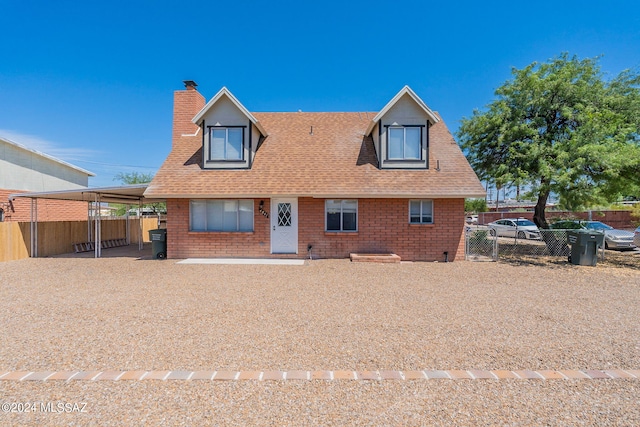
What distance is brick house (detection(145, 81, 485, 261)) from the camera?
12.5 m

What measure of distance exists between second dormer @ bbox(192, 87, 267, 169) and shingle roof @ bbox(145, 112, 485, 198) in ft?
1.33

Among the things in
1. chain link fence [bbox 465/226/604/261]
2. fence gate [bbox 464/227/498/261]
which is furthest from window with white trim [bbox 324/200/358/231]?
fence gate [bbox 464/227/498/261]

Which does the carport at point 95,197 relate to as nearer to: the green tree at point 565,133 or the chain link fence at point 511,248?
the chain link fence at point 511,248

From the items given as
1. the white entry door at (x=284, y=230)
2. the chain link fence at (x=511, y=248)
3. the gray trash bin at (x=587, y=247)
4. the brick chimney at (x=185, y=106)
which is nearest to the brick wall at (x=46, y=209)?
the brick chimney at (x=185, y=106)

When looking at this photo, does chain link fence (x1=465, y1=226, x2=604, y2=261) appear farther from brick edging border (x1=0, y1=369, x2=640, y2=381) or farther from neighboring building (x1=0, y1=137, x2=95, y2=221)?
neighboring building (x1=0, y1=137, x2=95, y2=221)

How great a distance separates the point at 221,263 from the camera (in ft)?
39.2

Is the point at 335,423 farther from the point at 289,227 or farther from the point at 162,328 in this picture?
the point at 289,227

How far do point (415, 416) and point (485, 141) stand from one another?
49.7ft

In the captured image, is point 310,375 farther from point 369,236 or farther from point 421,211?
point 421,211

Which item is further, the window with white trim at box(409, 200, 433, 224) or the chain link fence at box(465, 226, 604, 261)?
the chain link fence at box(465, 226, 604, 261)

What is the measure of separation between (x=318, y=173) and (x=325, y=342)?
905 cm

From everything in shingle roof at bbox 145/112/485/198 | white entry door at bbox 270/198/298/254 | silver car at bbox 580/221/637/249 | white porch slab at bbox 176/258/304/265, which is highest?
shingle roof at bbox 145/112/485/198

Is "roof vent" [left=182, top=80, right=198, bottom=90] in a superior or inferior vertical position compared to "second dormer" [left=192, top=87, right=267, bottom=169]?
superior

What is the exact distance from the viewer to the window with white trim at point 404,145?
13266 mm
